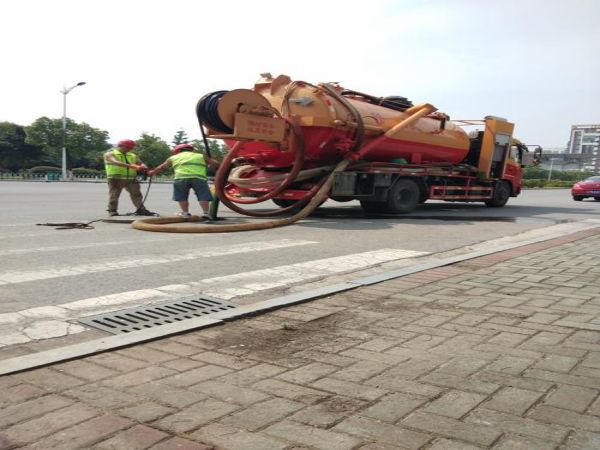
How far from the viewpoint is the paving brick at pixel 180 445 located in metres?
2.25

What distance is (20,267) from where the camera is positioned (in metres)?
5.70

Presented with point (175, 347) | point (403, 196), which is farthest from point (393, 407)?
point (403, 196)

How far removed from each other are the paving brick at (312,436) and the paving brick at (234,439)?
0.18 feet

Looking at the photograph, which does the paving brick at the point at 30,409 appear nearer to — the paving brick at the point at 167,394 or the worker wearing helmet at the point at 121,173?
the paving brick at the point at 167,394

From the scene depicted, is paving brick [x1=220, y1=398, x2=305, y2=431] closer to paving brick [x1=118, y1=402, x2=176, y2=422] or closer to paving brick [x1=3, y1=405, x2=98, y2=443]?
paving brick [x1=118, y1=402, x2=176, y2=422]

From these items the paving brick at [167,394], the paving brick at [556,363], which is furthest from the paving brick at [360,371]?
the paving brick at [556,363]

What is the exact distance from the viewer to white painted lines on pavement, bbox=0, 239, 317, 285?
17.4 ft

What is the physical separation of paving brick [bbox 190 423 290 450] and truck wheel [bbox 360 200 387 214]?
10728 millimetres

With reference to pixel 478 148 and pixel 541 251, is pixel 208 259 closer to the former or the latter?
pixel 541 251

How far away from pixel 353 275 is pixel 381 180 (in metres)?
6.96

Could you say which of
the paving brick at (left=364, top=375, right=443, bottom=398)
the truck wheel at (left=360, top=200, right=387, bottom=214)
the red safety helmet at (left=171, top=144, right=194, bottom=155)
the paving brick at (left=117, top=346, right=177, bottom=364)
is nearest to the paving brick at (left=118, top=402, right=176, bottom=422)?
the paving brick at (left=117, top=346, right=177, bottom=364)

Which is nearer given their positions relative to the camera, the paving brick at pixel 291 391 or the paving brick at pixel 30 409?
the paving brick at pixel 30 409

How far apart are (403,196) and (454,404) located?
10.9 meters

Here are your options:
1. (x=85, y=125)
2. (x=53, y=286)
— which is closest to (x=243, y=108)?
(x=53, y=286)
